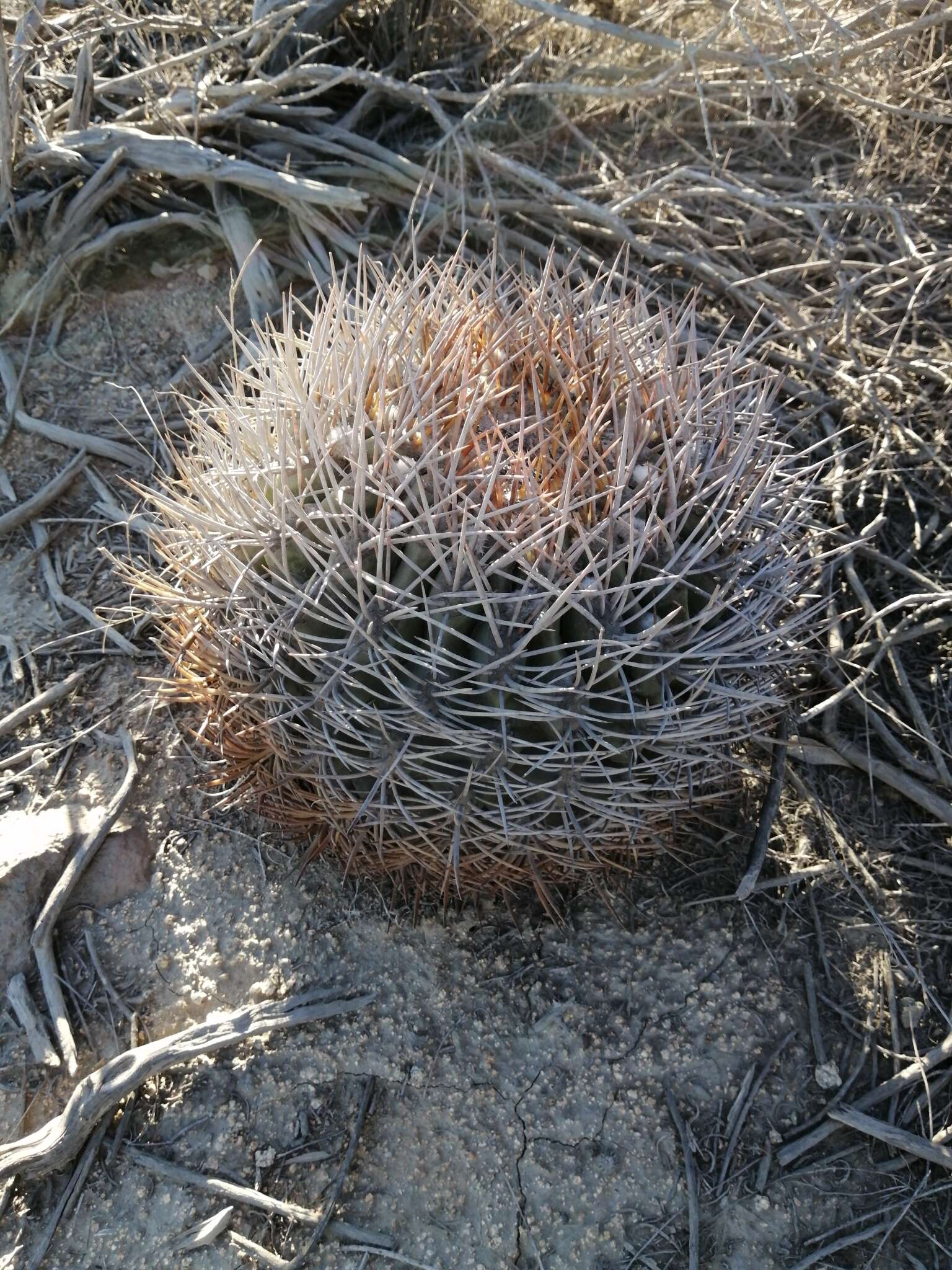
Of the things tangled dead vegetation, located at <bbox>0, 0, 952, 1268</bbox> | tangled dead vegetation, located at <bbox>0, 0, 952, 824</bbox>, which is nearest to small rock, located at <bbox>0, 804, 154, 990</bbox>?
tangled dead vegetation, located at <bbox>0, 0, 952, 1268</bbox>

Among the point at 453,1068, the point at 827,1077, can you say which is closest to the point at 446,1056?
the point at 453,1068

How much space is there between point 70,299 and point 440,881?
7.49ft

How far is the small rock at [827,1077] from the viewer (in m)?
2.23

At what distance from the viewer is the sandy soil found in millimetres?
2035

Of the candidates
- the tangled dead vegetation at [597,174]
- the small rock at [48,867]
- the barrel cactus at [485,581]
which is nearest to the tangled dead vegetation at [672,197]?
the tangled dead vegetation at [597,174]

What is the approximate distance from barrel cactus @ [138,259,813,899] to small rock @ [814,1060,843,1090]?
661mm

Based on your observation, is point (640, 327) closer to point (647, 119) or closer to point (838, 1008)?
point (838, 1008)

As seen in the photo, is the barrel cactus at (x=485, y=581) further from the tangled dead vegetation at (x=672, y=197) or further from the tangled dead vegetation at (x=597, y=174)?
the tangled dead vegetation at (x=597, y=174)

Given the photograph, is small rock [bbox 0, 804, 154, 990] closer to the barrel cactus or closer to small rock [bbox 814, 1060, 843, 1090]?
the barrel cactus

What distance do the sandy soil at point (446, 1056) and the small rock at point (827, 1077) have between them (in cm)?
3

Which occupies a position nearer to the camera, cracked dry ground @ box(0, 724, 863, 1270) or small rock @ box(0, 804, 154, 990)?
cracked dry ground @ box(0, 724, 863, 1270)

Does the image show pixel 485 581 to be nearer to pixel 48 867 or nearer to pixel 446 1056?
pixel 446 1056

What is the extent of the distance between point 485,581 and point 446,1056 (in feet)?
3.63

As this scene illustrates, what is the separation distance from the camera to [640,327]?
2082 mm
